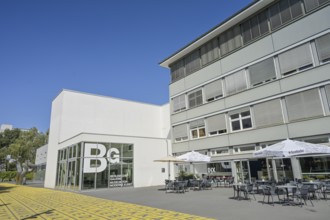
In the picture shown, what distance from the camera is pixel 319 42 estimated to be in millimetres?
15617

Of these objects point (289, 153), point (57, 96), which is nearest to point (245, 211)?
point (289, 153)

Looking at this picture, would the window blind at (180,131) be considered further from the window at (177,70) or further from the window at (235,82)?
the window at (235,82)

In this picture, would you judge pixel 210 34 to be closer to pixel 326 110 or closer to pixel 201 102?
pixel 201 102

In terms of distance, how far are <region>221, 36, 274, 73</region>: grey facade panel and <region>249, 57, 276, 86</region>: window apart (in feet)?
2.14

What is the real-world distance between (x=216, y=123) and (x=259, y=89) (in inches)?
212

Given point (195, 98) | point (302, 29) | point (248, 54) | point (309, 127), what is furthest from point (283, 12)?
point (195, 98)

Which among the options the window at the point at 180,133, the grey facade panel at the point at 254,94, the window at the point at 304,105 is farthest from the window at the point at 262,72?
the window at the point at 180,133

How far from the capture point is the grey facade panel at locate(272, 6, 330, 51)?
15.4 m

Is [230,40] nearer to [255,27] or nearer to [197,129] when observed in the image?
[255,27]

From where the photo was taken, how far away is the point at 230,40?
22.0 meters

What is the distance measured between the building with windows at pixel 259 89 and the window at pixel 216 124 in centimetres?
10

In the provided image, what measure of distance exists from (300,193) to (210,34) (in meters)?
17.5

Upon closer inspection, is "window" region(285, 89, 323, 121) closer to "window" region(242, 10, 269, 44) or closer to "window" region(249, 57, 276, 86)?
"window" region(249, 57, 276, 86)

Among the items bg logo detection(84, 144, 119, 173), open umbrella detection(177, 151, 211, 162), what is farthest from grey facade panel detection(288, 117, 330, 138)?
bg logo detection(84, 144, 119, 173)
